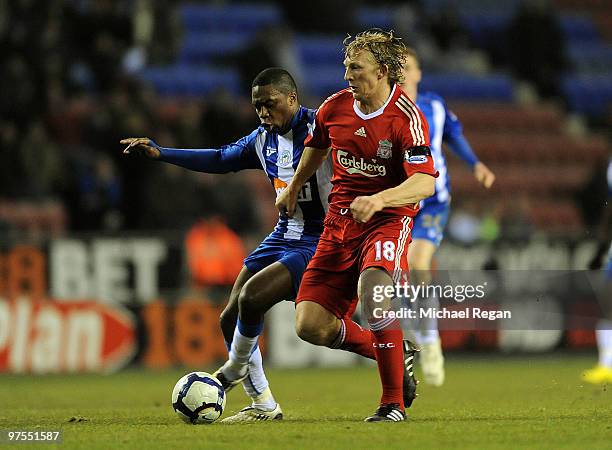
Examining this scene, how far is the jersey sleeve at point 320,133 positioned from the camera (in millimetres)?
7387

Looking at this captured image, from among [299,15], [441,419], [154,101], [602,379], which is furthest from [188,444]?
[299,15]

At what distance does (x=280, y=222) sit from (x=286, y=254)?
28 centimetres

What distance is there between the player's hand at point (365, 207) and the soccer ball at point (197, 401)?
1447 mm

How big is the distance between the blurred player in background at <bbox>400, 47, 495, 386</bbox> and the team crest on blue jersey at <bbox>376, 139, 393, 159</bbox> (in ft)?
8.85

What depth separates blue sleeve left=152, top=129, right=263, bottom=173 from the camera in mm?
A: 7938

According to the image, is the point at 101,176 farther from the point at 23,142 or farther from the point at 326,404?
the point at 326,404

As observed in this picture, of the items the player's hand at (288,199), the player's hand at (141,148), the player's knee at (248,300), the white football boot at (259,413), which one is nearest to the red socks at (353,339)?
the player's knee at (248,300)

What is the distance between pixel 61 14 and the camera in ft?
53.8

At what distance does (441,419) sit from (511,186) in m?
11.4

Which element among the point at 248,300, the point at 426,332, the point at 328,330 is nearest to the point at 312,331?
the point at 328,330

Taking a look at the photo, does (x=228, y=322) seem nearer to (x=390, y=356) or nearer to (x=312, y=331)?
(x=312, y=331)

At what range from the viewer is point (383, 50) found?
7.21m

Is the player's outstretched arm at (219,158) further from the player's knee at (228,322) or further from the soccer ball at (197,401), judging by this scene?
the soccer ball at (197,401)

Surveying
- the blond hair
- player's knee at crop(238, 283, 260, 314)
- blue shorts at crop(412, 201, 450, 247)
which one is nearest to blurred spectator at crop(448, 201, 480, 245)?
blue shorts at crop(412, 201, 450, 247)
